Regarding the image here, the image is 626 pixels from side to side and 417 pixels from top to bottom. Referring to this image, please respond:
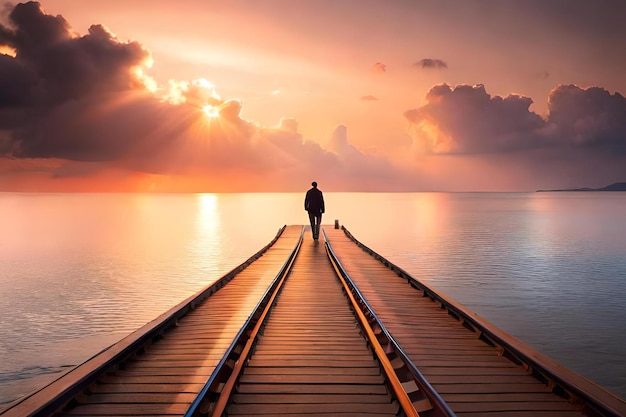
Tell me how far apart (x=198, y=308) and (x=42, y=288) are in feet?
50.2

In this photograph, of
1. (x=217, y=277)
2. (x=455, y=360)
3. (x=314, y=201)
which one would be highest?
(x=314, y=201)

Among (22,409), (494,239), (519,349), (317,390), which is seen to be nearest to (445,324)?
(519,349)

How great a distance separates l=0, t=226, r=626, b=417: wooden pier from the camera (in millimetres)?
5344

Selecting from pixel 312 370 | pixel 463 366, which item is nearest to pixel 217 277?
pixel 312 370

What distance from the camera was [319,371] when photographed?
6527 mm

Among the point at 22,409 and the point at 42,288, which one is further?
the point at 42,288

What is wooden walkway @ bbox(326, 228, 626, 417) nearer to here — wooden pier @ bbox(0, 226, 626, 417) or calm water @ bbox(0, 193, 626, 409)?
wooden pier @ bbox(0, 226, 626, 417)

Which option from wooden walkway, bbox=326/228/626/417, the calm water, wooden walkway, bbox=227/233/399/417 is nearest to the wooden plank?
wooden walkway, bbox=326/228/626/417

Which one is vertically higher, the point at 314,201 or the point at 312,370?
Result: the point at 314,201

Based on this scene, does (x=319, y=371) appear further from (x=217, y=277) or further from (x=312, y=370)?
(x=217, y=277)

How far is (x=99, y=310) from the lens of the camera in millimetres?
17672

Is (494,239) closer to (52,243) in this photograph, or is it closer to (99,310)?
(99,310)

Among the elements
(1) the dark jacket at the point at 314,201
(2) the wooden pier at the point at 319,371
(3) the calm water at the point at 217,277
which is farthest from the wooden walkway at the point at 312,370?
(1) the dark jacket at the point at 314,201

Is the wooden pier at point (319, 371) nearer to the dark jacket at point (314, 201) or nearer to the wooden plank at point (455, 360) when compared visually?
the wooden plank at point (455, 360)
